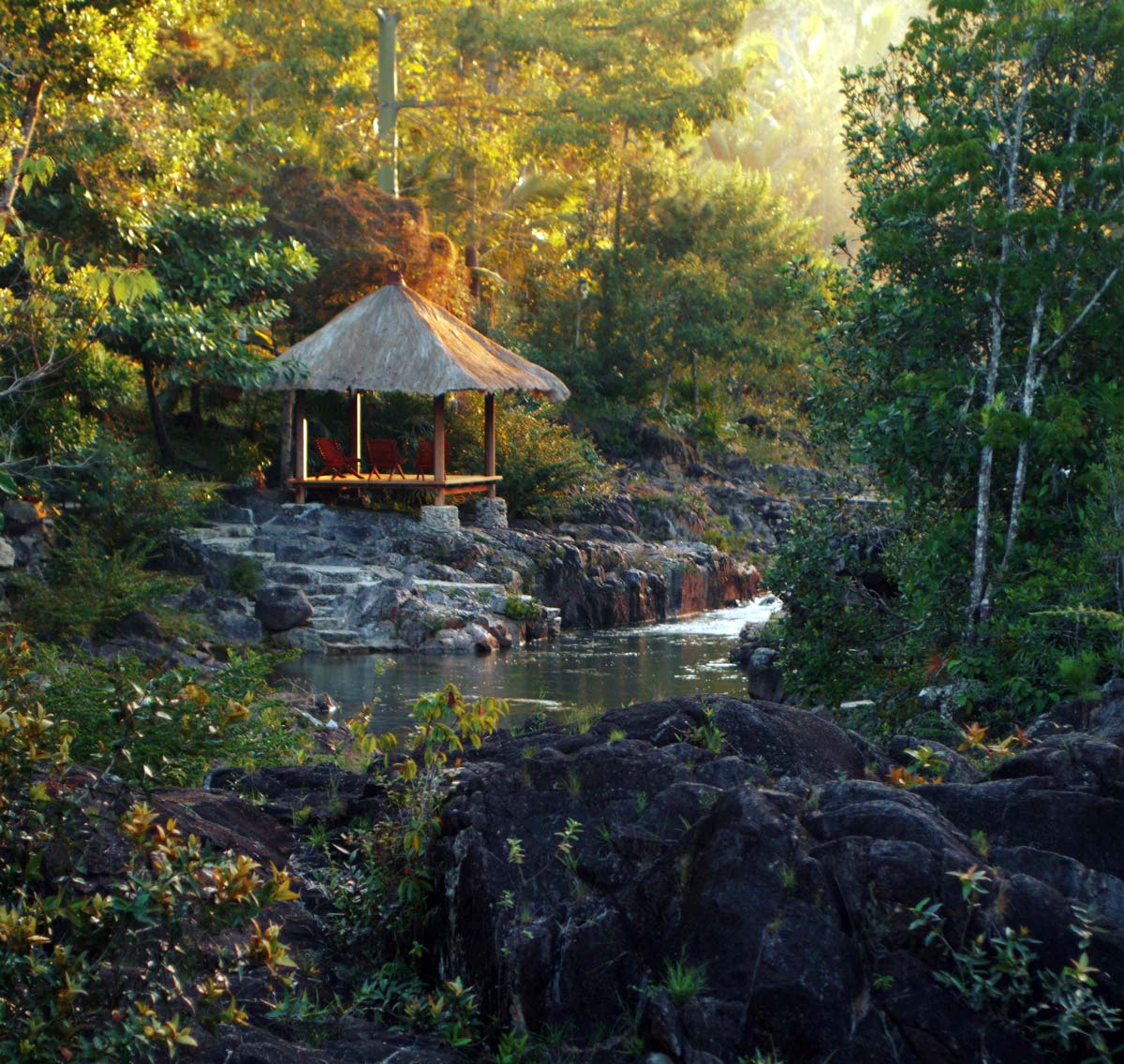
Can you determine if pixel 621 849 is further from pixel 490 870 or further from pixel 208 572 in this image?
pixel 208 572

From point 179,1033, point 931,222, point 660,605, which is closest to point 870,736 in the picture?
point 931,222

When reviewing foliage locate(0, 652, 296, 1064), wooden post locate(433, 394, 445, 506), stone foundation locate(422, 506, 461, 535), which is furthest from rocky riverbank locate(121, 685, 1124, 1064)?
wooden post locate(433, 394, 445, 506)

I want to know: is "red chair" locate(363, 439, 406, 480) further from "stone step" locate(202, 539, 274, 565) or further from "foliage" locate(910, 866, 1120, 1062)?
"foliage" locate(910, 866, 1120, 1062)

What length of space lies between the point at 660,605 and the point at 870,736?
11796 mm

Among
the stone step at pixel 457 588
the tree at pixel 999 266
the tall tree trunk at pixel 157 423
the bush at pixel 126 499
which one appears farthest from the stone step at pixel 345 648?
the tree at pixel 999 266

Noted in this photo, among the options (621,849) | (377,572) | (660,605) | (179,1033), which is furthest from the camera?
(660,605)

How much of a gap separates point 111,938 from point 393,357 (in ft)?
53.4

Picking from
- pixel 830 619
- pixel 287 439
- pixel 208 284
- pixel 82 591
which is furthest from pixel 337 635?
pixel 830 619

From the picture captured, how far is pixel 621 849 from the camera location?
13.4 ft

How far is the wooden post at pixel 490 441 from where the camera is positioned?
67.9ft

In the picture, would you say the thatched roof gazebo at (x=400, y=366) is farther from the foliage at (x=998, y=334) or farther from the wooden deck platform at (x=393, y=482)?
the foliage at (x=998, y=334)

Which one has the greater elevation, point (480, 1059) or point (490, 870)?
point (490, 870)

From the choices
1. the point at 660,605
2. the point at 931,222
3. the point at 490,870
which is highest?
the point at 931,222

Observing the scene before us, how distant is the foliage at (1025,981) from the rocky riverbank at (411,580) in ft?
39.4
